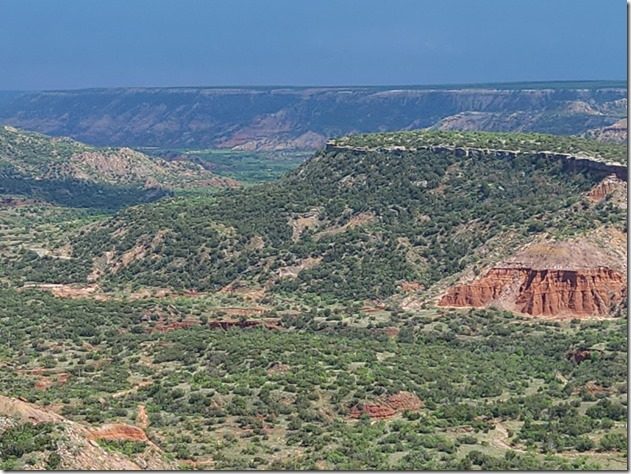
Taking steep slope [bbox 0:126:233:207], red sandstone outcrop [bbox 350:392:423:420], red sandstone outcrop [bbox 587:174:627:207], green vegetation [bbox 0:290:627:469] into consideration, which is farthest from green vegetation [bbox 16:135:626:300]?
steep slope [bbox 0:126:233:207]

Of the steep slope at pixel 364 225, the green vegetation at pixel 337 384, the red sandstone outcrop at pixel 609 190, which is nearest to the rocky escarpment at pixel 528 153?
the steep slope at pixel 364 225

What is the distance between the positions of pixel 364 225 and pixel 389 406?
141 feet

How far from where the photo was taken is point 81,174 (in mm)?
177250

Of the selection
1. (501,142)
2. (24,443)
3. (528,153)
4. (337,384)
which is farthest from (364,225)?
(24,443)

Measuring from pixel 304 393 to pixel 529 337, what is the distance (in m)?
22.2

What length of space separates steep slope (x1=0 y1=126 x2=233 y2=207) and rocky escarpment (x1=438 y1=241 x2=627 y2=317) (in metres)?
85.8

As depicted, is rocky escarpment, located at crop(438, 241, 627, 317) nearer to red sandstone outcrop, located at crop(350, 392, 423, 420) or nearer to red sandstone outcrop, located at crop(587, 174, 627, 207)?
red sandstone outcrop, located at crop(587, 174, 627, 207)

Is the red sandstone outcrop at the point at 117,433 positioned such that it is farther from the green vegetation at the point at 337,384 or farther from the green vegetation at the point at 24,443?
the green vegetation at the point at 24,443

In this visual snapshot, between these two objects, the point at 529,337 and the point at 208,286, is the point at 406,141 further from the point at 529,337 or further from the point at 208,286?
the point at 529,337

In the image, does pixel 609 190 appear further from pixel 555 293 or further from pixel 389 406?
pixel 389 406

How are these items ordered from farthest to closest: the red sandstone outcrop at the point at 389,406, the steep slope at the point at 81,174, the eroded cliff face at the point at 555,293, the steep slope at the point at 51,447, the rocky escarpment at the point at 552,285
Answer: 1. the steep slope at the point at 81,174
2. the rocky escarpment at the point at 552,285
3. the eroded cliff face at the point at 555,293
4. the red sandstone outcrop at the point at 389,406
5. the steep slope at the point at 51,447

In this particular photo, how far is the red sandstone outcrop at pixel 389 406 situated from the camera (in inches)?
2111

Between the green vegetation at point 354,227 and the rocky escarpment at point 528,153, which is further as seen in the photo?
the rocky escarpment at point 528,153

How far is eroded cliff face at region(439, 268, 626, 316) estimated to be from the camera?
256ft
